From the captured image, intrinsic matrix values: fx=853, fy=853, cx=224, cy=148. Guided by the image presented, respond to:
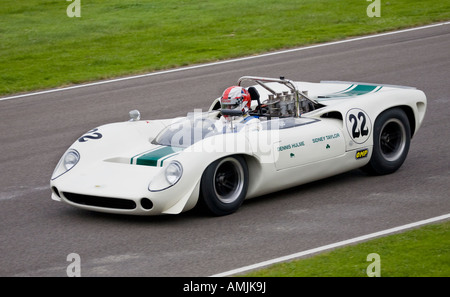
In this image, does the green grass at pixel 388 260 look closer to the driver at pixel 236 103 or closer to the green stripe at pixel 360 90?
the driver at pixel 236 103

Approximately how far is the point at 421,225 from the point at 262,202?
176 centimetres

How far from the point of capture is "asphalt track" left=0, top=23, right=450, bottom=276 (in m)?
7.16

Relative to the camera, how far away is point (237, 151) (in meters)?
8.23

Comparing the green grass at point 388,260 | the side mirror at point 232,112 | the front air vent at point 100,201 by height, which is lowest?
the green grass at point 388,260

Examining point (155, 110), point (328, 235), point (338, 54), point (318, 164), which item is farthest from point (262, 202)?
point (338, 54)

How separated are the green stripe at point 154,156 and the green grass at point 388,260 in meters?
2.04

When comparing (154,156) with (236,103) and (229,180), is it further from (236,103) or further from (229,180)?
(236,103)

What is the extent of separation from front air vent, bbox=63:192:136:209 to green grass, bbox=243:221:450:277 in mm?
1801

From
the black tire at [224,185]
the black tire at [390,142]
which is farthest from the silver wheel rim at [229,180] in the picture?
the black tire at [390,142]

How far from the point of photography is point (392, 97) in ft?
31.8

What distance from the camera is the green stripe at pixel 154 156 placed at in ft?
27.3

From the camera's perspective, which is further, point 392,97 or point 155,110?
point 155,110

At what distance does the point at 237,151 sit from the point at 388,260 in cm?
207

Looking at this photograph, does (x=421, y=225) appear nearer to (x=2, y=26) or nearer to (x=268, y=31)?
(x=268, y=31)
